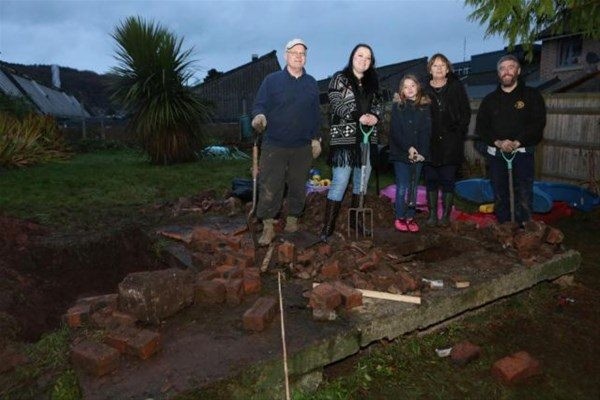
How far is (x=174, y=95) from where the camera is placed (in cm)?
1196

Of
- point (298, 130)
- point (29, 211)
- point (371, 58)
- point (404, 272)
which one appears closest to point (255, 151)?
point (298, 130)

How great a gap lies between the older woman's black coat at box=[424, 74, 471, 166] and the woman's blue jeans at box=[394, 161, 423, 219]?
0.78 feet

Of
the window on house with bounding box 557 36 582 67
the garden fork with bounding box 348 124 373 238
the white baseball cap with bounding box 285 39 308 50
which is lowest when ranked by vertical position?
the garden fork with bounding box 348 124 373 238

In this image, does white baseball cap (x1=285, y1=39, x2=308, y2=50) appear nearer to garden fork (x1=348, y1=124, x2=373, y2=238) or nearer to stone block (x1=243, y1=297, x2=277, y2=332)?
garden fork (x1=348, y1=124, x2=373, y2=238)

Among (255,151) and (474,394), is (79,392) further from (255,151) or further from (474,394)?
(255,151)

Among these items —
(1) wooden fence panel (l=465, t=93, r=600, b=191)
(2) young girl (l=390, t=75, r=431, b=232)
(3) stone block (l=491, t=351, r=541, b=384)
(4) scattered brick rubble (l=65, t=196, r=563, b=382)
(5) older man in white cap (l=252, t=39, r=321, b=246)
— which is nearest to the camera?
(4) scattered brick rubble (l=65, t=196, r=563, b=382)

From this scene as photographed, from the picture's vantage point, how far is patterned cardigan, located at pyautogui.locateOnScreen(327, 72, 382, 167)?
14.0ft

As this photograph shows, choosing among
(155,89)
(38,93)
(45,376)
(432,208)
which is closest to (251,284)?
(45,376)

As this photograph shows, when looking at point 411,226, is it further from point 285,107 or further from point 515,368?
point 515,368

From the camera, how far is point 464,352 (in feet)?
9.32

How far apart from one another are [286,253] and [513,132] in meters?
2.68

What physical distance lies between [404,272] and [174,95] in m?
10.0

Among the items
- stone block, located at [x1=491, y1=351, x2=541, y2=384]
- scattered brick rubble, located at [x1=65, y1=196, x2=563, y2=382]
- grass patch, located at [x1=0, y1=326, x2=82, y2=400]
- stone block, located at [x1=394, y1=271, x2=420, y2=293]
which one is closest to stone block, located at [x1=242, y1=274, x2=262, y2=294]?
scattered brick rubble, located at [x1=65, y1=196, x2=563, y2=382]

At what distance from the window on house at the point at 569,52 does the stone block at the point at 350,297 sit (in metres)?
21.9
